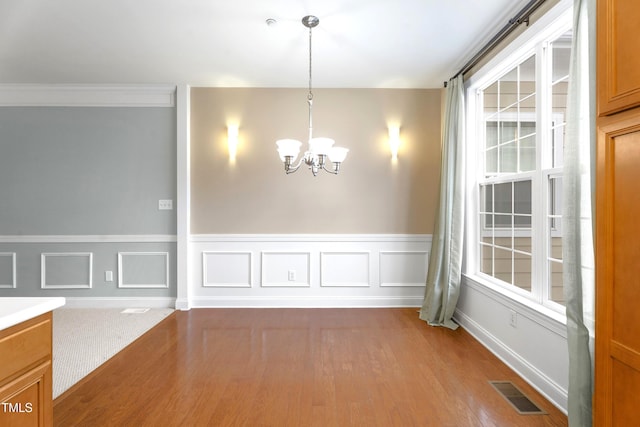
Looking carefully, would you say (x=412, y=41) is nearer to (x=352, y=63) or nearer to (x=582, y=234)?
(x=352, y=63)

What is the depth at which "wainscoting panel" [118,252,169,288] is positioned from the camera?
13.6 feet

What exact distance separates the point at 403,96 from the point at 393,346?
2.85 m

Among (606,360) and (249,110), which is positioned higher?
(249,110)

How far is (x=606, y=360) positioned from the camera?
1288mm

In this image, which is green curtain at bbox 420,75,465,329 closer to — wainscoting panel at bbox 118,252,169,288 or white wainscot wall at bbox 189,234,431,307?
white wainscot wall at bbox 189,234,431,307

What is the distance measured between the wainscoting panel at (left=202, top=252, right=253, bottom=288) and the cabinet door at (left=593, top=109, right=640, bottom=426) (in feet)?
11.3

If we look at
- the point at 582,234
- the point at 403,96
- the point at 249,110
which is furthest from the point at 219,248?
the point at 582,234

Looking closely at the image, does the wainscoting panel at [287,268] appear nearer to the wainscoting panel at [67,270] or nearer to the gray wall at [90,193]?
the gray wall at [90,193]

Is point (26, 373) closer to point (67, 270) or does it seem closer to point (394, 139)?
point (67, 270)

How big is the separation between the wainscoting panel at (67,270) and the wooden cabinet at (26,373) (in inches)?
134

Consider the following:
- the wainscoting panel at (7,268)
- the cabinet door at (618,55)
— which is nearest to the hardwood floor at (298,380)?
the cabinet door at (618,55)

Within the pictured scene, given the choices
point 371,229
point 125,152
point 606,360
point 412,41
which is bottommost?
point 606,360

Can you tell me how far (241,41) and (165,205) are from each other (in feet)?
7.13

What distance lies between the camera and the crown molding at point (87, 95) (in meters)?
4.10
